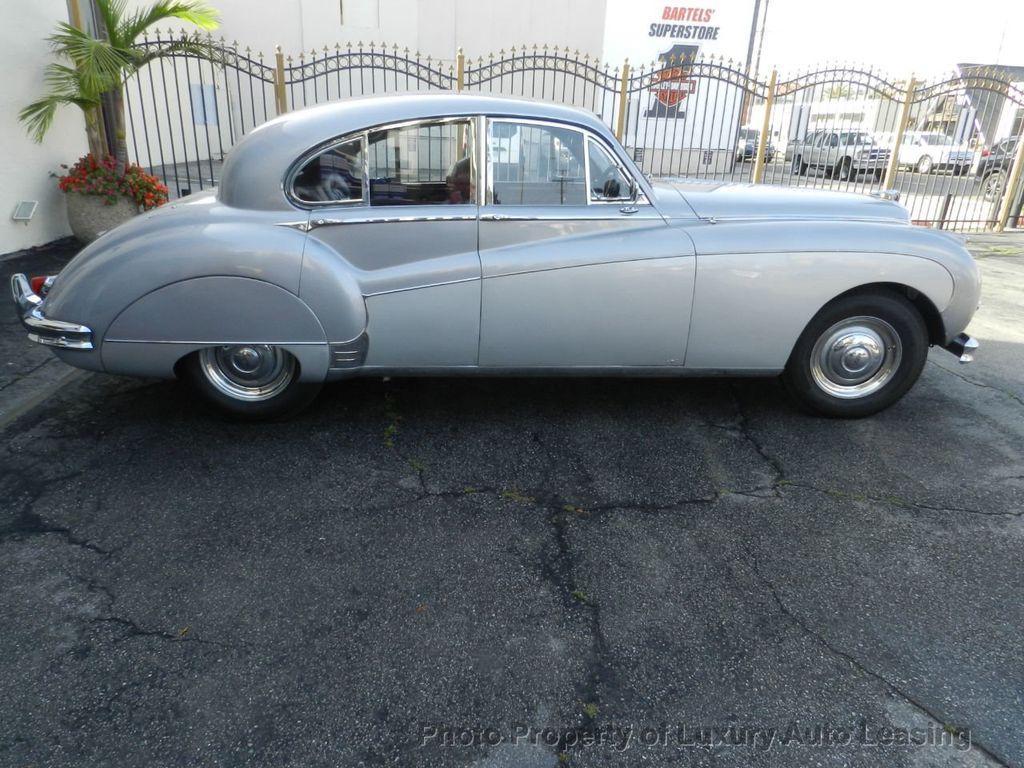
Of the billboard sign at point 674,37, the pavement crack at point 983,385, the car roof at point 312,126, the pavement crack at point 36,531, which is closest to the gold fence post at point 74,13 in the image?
the car roof at point 312,126

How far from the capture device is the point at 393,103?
12.6 ft

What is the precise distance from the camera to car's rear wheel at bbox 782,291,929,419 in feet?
13.6

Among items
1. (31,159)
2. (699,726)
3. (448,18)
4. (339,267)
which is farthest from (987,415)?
(448,18)

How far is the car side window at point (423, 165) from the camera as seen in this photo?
3781 mm

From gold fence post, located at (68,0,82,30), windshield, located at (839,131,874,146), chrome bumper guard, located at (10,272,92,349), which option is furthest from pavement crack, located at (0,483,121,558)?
windshield, located at (839,131,874,146)

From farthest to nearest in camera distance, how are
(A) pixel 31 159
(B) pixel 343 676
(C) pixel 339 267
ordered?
(A) pixel 31 159
(C) pixel 339 267
(B) pixel 343 676

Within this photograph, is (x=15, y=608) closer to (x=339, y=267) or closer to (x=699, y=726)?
(x=339, y=267)

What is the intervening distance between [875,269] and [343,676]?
351 centimetres

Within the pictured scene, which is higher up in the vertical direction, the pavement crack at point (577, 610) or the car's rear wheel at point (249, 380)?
the car's rear wheel at point (249, 380)

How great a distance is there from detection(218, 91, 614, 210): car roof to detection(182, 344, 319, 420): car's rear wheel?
807 mm

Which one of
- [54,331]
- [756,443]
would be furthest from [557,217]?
[54,331]

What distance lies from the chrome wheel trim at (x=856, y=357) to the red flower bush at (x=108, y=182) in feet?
22.8

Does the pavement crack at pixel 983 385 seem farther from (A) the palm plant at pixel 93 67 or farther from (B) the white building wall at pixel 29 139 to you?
(B) the white building wall at pixel 29 139

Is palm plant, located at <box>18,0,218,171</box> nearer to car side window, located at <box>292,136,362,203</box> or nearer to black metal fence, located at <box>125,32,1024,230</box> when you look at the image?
black metal fence, located at <box>125,32,1024,230</box>
